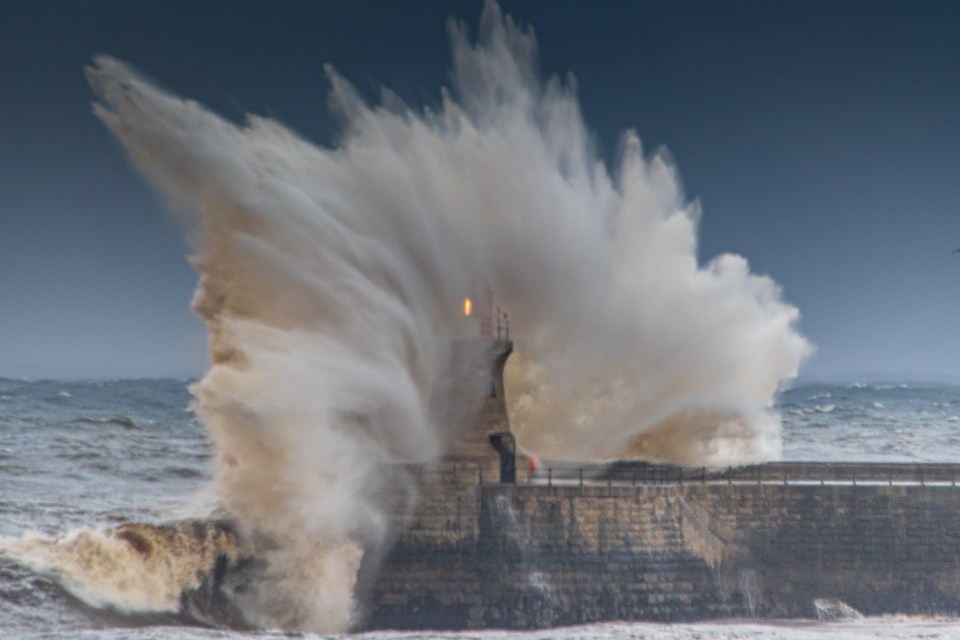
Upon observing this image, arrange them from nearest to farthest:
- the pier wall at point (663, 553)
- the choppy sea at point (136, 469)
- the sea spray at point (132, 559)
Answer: the choppy sea at point (136, 469), the sea spray at point (132, 559), the pier wall at point (663, 553)

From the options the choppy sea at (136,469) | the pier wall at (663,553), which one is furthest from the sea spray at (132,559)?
the pier wall at (663,553)

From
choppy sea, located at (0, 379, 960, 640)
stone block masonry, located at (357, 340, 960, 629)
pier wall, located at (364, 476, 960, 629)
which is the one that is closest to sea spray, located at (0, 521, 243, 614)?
choppy sea, located at (0, 379, 960, 640)

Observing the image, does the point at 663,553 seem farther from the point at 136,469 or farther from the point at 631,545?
the point at 136,469

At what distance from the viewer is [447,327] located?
22641mm

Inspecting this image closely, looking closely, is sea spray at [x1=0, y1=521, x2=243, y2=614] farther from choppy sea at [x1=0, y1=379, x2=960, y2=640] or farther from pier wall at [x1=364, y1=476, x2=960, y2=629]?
pier wall at [x1=364, y1=476, x2=960, y2=629]

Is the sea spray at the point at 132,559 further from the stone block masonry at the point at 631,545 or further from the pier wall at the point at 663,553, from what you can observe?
the pier wall at the point at 663,553

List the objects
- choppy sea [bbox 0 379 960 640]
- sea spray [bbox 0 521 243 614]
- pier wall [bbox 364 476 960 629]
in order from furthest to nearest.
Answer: pier wall [bbox 364 476 960 629]
sea spray [bbox 0 521 243 614]
choppy sea [bbox 0 379 960 640]

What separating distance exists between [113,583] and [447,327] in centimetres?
774

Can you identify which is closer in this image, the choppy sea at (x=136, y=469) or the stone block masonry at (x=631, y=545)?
the choppy sea at (x=136, y=469)

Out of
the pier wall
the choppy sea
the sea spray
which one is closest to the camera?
the choppy sea

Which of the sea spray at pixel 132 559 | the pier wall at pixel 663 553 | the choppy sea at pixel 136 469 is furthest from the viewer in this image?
the pier wall at pixel 663 553

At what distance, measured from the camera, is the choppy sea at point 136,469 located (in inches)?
677

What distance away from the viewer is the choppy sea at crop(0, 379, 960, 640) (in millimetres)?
17203

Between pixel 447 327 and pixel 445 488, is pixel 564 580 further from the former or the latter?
pixel 447 327
